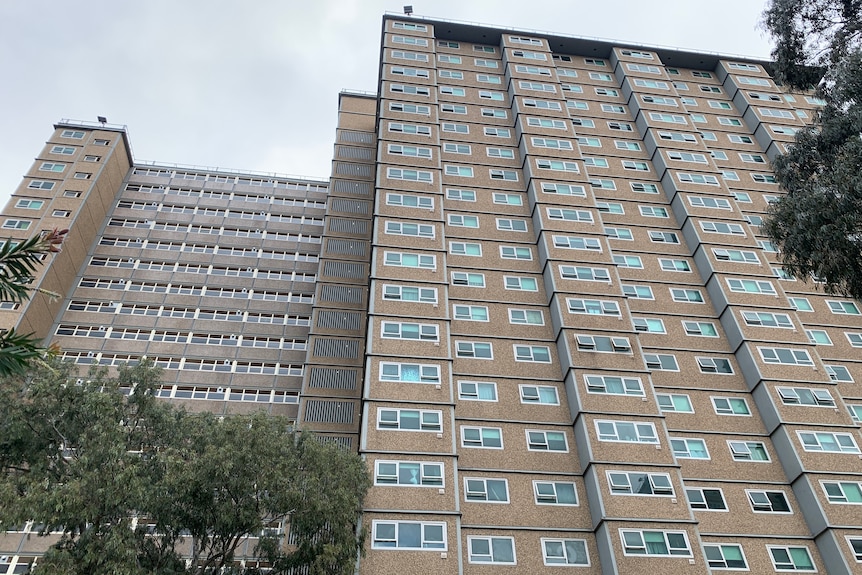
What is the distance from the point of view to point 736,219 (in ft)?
157

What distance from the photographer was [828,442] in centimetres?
3509

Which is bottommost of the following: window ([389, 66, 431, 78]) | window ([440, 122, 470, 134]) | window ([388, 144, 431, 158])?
window ([388, 144, 431, 158])

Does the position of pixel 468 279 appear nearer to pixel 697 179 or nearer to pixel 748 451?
pixel 748 451

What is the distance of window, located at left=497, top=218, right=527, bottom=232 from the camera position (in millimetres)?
45656

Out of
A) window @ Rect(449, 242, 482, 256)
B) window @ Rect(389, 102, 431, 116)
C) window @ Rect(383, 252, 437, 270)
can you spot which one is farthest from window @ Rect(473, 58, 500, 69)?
window @ Rect(383, 252, 437, 270)

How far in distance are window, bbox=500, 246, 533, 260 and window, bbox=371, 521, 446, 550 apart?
65.0ft

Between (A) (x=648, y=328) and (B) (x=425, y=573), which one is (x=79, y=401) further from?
(A) (x=648, y=328)

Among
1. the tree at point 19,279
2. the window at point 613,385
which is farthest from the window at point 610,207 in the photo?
the tree at point 19,279

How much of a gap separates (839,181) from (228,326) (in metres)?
39.3

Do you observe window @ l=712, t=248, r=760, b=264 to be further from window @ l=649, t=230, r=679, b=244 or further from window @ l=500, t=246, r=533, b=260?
window @ l=500, t=246, r=533, b=260

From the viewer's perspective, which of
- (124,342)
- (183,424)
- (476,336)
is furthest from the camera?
(124,342)

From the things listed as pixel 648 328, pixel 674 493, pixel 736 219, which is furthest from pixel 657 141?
pixel 674 493

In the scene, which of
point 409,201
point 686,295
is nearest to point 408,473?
point 409,201

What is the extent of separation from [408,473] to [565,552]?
7.88m
